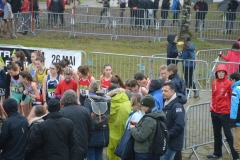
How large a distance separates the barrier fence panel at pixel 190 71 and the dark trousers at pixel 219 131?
15.5ft

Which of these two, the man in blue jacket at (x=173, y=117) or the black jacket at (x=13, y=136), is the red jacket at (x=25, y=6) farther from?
the black jacket at (x=13, y=136)

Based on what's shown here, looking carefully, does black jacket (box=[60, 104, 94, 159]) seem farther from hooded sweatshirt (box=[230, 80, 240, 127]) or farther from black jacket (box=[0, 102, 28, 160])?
hooded sweatshirt (box=[230, 80, 240, 127])

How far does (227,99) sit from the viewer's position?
11695 millimetres

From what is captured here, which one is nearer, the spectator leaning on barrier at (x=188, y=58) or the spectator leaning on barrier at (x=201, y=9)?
the spectator leaning on barrier at (x=188, y=58)

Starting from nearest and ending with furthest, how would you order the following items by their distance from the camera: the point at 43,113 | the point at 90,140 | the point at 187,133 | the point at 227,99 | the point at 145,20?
the point at 43,113
the point at 90,140
the point at 227,99
the point at 187,133
the point at 145,20

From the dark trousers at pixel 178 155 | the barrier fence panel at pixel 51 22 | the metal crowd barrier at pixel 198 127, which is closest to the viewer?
the dark trousers at pixel 178 155

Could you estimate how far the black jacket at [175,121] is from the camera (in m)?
10.1

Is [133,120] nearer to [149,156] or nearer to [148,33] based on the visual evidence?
[149,156]

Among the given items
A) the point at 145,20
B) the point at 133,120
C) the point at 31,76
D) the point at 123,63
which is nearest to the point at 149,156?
the point at 133,120

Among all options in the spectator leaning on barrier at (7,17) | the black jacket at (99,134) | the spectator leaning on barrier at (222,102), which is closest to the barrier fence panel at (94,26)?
the spectator leaning on barrier at (7,17)

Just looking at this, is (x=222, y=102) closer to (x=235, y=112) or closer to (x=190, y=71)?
(x=235, y=112)

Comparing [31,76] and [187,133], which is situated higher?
[31,76]

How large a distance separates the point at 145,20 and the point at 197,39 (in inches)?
95.9

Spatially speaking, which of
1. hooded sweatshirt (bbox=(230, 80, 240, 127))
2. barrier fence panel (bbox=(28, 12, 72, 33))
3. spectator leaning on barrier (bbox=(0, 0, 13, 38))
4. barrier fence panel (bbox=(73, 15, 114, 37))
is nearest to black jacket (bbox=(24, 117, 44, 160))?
hooded sweatshirt (bbox=(230, 80, 240, 127))
